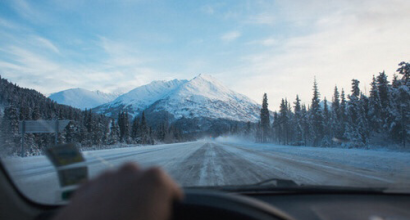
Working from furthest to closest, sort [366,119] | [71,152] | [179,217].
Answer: [366,119], [71,152], [179,217]

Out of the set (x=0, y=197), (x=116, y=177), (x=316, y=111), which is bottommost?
(x=0, y=197)

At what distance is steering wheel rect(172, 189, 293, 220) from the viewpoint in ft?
3.54

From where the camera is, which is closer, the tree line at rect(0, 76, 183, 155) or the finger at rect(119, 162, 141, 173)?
the finger at rect(119, 162, 141, 173)

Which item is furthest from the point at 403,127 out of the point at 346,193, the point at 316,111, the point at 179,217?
the point at 179,217

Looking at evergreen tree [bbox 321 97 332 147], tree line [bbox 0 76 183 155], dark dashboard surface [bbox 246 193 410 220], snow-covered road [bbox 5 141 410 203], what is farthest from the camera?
evergreen tree [bbox 321 97 332 147]

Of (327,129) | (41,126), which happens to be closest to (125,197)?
(41,126)

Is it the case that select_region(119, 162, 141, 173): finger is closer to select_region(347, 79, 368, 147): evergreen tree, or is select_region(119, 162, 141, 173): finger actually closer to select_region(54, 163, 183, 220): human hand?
select_region(54, 163, 183, 220): human hand

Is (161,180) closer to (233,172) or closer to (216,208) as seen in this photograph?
(216,208)

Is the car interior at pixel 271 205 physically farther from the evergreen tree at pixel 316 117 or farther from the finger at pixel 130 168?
the evergreen tree at pixel 316 117

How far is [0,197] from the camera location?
2.16m

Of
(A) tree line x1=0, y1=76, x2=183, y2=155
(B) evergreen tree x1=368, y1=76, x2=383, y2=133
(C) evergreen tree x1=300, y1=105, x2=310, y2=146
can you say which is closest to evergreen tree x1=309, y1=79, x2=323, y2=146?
(C) evergreen tree x1=300, y1=105, x2=310, y2=146

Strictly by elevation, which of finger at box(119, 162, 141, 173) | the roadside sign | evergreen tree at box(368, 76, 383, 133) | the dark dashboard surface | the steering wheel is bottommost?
the dark dashboard surface

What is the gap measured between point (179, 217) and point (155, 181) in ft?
0.93

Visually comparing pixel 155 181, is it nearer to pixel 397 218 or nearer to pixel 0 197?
pixel 0 197
